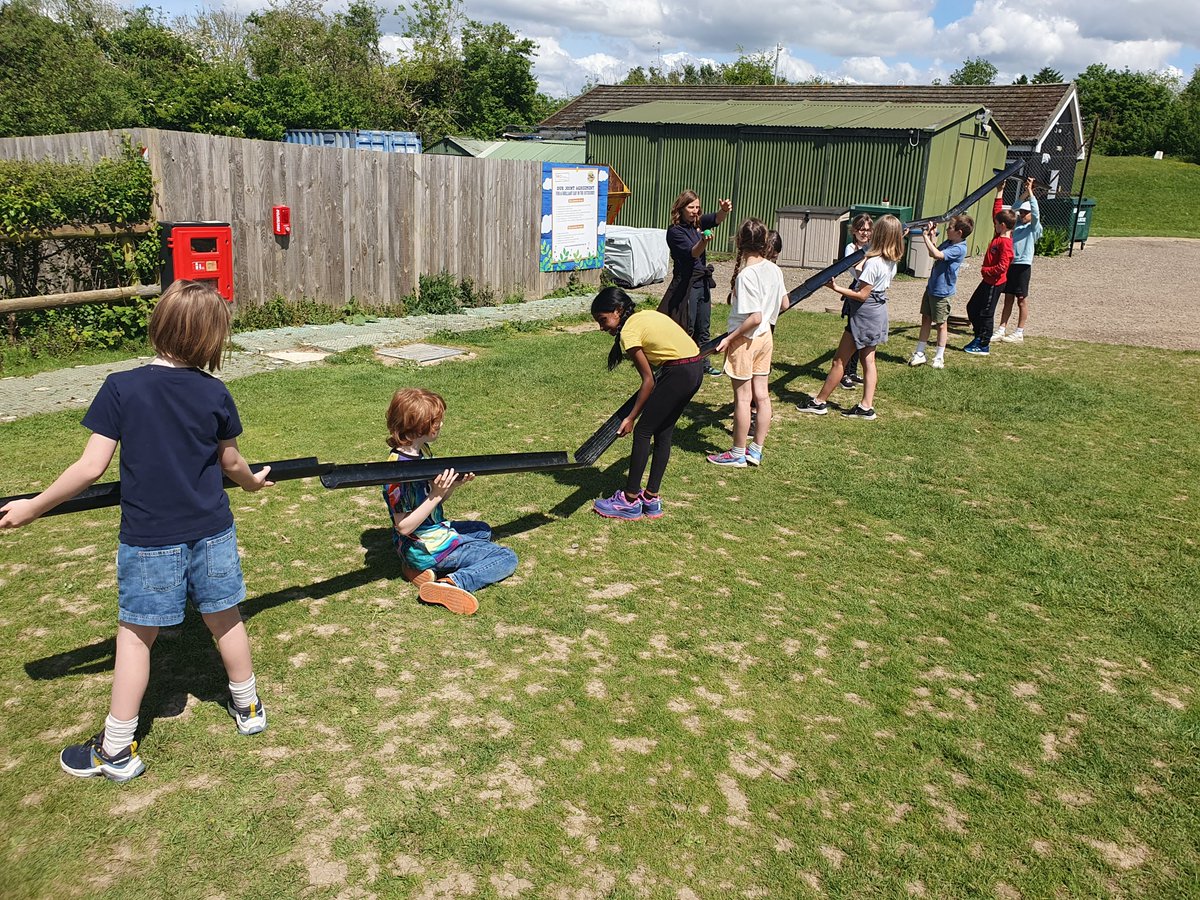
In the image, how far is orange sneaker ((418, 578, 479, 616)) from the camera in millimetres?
4352

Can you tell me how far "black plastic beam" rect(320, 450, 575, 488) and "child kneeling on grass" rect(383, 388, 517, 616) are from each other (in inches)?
2.1

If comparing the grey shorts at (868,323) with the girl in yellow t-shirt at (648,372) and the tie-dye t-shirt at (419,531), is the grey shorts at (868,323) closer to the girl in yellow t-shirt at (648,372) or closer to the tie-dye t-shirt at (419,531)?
the girl in yellow t-shirt at (648,372)

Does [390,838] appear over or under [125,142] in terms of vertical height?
under

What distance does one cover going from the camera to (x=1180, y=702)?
388 centimetres

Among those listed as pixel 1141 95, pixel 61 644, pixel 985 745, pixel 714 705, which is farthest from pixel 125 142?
pixel 1141 95

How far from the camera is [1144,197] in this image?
128 feet

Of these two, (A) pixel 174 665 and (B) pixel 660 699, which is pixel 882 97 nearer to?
(B) pixel 660 699

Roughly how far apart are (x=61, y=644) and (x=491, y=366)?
605 centimetres

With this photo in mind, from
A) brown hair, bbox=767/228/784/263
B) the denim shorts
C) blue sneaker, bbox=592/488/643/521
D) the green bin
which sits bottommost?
blue sneaker, bbox=592/488/643/521

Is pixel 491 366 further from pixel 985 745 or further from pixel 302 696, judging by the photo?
pixel 985 745

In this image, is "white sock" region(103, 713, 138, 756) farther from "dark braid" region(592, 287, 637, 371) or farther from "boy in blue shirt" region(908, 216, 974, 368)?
"boy in blue shirt" region(908, 216, 974, 368)


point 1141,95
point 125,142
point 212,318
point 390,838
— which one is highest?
point 1141,95

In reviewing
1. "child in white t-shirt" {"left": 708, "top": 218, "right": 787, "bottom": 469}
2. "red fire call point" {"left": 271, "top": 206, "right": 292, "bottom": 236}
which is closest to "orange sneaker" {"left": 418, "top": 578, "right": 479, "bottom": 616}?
"child in white t-shirt" {"left": 708, "top": 218, "right": 787, "bottom": 469}

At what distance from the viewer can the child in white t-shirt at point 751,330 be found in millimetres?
6539
